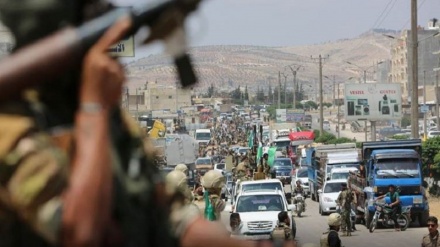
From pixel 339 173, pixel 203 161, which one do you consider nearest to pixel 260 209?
pixel 339 173

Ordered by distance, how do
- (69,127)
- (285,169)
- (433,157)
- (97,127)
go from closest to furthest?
(97,127), (69,127), (433,157), (285,169)

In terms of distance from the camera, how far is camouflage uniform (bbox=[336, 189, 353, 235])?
3183 cm

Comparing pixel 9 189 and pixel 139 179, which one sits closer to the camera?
pixel 9 189

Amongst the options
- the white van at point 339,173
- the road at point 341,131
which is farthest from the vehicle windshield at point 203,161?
the road at point 341,131

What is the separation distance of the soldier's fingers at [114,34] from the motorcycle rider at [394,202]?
30869mm

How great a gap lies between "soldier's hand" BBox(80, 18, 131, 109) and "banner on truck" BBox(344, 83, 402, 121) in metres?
69.5

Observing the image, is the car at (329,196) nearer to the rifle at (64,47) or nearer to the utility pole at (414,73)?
the utility pole at (414,73)

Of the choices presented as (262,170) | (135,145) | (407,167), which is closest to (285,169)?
(262,170)

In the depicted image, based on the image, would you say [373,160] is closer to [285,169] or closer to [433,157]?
[433,157]

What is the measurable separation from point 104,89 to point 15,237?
378 millimetres

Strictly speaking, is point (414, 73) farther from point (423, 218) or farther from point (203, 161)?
point (203, 161)

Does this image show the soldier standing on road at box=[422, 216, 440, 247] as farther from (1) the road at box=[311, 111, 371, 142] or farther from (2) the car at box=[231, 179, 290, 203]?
(1) the road at box=[311, 111, 371, 142]

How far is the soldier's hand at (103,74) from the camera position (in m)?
2.26

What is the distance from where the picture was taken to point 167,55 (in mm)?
2477
